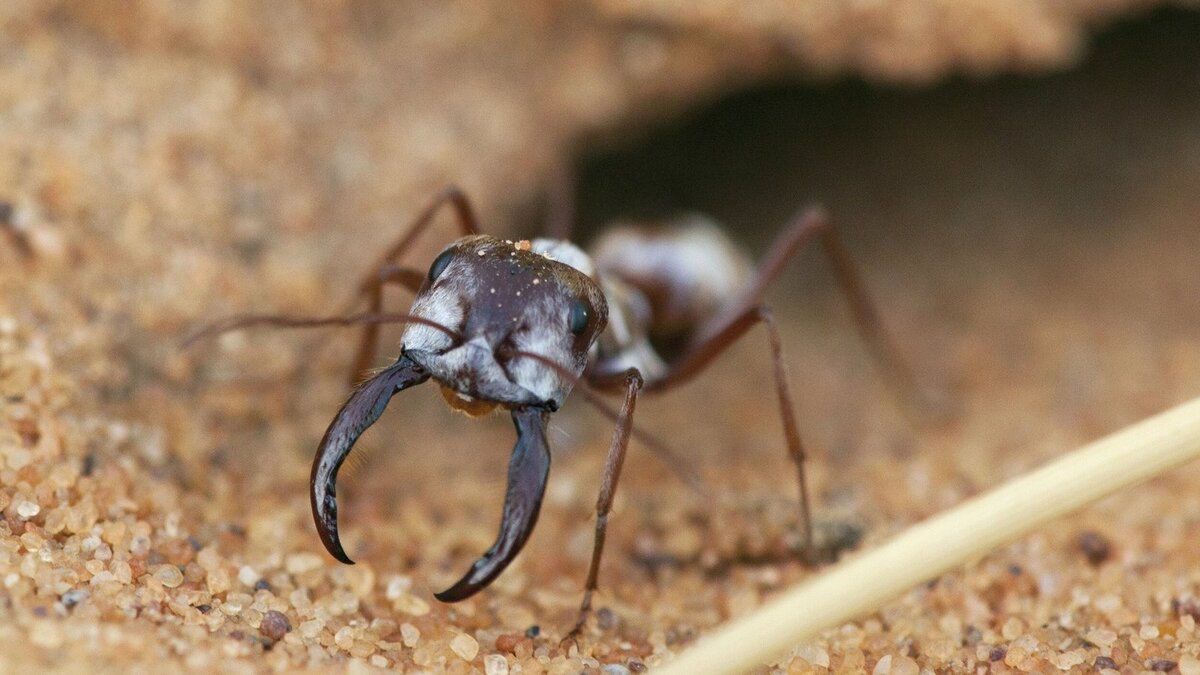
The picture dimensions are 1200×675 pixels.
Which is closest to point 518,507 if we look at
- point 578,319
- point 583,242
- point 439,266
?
point 578,319

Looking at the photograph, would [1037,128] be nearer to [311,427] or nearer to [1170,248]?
[1170,248]

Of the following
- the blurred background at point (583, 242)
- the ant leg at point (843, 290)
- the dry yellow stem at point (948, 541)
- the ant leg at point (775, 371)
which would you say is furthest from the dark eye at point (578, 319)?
the ant leg at point (843, 290)

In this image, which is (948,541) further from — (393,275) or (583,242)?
(583,242)

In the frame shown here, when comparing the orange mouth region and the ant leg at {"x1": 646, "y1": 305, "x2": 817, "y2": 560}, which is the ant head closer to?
the orange mouth region

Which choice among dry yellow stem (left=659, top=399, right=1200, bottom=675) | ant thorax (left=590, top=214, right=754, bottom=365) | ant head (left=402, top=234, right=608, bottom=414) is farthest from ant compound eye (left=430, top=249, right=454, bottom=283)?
ant thorax (left=590, top=214, right=754, bottom=365)

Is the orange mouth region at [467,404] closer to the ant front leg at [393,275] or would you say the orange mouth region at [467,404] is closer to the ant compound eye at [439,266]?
the ant compound eye at [439,266]

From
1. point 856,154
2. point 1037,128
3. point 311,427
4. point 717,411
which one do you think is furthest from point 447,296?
point 1037,128
